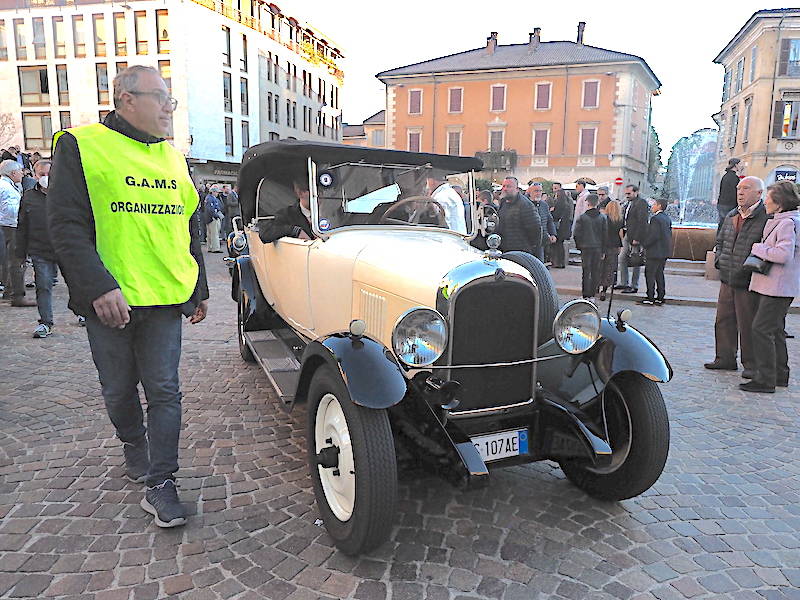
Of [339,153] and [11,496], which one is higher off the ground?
[339,153]

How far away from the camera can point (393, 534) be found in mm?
2816

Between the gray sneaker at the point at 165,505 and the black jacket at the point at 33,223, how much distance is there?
483 centimetres

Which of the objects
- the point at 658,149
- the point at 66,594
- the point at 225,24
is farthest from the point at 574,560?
the point at 658,149

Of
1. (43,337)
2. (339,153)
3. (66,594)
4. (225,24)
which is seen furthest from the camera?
(225,24)

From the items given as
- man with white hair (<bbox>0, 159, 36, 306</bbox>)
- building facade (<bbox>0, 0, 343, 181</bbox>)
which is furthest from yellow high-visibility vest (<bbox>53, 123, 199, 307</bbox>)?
building facade (<bbox>0, 0, 343, 181</bbox>)

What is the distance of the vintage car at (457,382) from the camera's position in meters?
2.53

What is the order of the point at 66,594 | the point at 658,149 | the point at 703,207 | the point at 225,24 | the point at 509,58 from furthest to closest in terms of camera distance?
the point at 658,149 → the point at 509,58 → the point at 225,24 → the point at 703,207 → the point at 66,594

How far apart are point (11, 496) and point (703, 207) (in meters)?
34.2

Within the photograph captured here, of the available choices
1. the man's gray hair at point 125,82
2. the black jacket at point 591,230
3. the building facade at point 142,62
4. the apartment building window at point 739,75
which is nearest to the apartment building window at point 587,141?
the apartment building window at point 739,75

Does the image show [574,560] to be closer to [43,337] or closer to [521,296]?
[521,296]

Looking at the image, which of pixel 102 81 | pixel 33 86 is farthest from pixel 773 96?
pixel 33 86

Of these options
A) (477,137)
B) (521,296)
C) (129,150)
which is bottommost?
(521,296)

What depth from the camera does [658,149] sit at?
221 ft

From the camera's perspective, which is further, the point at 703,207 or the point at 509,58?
the point at 509,58
